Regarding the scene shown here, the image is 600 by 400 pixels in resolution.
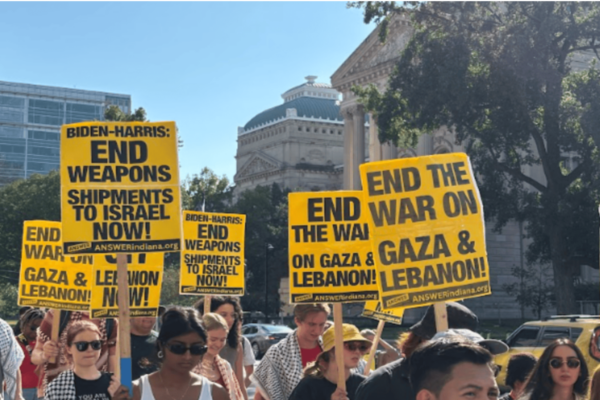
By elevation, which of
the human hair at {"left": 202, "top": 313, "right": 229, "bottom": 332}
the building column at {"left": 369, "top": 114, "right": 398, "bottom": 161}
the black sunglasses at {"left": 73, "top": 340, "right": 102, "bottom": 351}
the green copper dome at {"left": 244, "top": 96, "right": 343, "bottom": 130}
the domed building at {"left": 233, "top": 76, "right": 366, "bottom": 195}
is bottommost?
the black sunglasses at {"left": 73, "top": 340, "right": 102, "bottom": 351}

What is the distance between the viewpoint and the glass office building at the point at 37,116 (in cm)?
13425

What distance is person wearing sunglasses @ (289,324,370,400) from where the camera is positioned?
20.2ft

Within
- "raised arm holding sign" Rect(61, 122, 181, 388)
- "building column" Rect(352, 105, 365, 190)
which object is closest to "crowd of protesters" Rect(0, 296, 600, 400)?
A: "raised arm holding sign" Rect(61, 122, 181, 388)

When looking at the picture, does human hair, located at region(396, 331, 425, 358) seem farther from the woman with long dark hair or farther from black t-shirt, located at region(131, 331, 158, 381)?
the woman with long dark hair

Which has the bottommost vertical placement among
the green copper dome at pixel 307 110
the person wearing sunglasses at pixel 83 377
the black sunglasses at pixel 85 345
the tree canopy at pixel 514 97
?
the person wearing sunglasses at pixel 83 377

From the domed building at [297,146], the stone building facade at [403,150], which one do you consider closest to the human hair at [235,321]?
the stone building facade at [403,150]

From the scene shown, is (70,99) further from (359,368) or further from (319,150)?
(359,368)

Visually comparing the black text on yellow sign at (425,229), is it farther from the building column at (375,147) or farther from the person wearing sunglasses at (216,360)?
the building column at (375,147)

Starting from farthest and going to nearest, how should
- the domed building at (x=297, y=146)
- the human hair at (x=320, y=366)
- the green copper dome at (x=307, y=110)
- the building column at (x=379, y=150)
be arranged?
the green copper dome at (x=307, y=110)
the domed building at (x=297, y=146)
the building column at (x=379, y=150)
the human hair at (x=320, y=366)

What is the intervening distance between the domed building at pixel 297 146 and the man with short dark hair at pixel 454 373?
108 m

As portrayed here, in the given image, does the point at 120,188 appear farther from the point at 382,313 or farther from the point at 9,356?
the point at 382,313

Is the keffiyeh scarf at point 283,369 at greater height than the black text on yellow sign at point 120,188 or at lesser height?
lesser

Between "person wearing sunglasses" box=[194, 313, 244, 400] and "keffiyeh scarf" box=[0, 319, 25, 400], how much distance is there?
1.19 metres

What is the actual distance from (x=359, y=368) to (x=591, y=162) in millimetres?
29076
